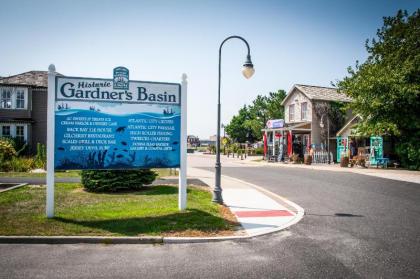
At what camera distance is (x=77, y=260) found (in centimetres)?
536

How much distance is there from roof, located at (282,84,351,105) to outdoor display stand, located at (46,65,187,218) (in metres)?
27.1

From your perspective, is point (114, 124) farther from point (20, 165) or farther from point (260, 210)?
point (20, 165)

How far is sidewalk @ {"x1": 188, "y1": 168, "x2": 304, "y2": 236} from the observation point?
297 inches

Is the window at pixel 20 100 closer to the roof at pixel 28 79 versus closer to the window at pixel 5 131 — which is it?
the roof at pixel 28 79

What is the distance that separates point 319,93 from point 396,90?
43.0 ft

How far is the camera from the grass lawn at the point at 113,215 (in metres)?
6.82

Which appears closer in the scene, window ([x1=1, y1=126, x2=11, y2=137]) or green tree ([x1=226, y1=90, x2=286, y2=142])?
window ([x1=1, y1=126, x2=11, y2=137])

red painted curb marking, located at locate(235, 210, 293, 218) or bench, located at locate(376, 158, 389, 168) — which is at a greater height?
bench, located at locate(376, 158, 389, 168)

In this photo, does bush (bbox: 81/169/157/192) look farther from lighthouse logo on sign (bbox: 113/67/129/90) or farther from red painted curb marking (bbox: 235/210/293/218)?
red painted curb marking (bbox: 235/210/293/218)

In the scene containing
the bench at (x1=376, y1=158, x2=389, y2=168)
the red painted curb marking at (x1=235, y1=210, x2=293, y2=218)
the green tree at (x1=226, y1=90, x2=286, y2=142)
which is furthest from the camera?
the green tree at (x1=226, y1=90, x2=286, y2=142)

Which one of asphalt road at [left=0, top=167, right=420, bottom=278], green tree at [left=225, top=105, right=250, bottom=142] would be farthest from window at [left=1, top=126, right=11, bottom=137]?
green tree at [left=225, top=105, right=250, bottom=142]

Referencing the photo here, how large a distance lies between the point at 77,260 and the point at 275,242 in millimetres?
3760

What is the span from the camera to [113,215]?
26.3 feet

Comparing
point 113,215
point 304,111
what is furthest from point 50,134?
point 304,111
